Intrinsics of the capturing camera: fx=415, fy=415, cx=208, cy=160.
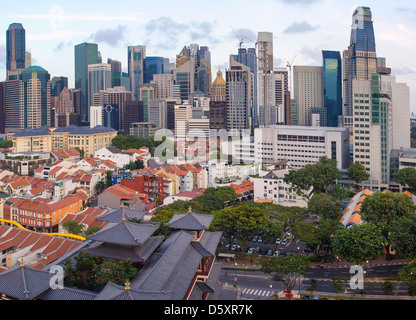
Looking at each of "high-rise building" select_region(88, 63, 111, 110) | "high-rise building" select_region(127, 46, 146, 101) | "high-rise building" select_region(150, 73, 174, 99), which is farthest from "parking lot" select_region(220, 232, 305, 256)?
"high-rise building" select_region(127, 46, 146, 101)

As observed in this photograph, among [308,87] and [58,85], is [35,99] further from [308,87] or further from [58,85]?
[308,87]

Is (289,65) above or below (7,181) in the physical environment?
above

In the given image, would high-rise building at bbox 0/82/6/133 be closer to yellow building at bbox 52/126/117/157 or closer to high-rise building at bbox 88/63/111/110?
high-rise building at bbox 88/63/111/110

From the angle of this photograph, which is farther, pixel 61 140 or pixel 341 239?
pixel 61 140
